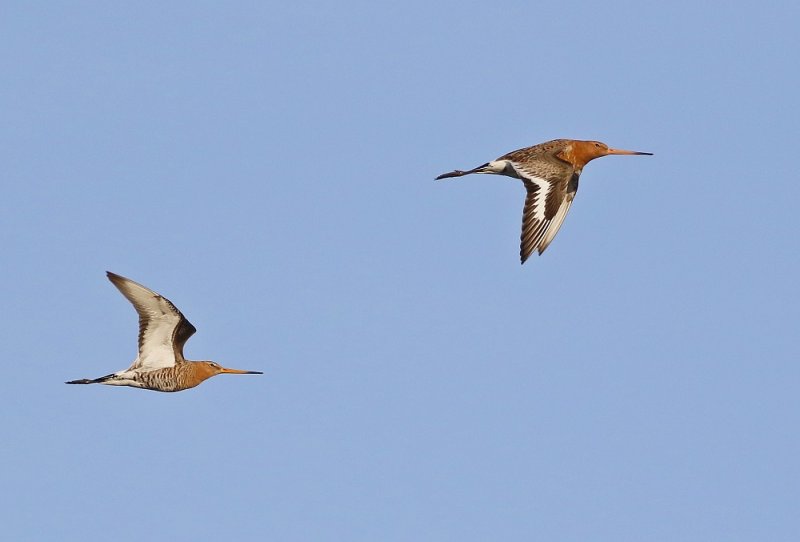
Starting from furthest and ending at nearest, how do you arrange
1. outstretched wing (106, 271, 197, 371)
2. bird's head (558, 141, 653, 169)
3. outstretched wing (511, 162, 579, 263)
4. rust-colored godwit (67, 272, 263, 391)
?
bird's head (558, 141, 653, 169), outstretched wing (511, 162, 579, 263), rust-colored godwit (67, 272, 263, 391), outstretched wing (106, 271, 197, 371)

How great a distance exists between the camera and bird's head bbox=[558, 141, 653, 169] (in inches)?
973

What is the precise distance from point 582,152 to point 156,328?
8307mm

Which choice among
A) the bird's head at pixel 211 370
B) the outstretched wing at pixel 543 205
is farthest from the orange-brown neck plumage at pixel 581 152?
the bird's head at pixel 211 370

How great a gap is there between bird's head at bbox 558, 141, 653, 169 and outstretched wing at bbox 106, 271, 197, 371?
7.34 meters

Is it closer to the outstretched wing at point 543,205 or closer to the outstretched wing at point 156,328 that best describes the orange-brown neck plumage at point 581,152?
the outstretched wing at point 543,205

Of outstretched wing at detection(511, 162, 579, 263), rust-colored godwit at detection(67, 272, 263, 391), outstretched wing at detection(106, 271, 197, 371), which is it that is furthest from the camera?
outstretched wing at detection(511, 162, 579, 263)

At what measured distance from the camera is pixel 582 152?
25094 mm

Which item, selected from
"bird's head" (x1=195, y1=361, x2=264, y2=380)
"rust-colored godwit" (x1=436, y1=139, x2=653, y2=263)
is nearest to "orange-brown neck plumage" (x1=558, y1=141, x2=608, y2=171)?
"rust-colored godwit" (x1=436, y1=139, x2=653, y2=263)

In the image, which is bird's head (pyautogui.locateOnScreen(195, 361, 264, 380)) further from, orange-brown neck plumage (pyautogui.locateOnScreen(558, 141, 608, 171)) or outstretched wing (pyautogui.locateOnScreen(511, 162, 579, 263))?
orange-brown neck plumage (pyautogui.locateOnScreen(558, 141, 608, 171))

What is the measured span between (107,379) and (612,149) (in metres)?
10.3

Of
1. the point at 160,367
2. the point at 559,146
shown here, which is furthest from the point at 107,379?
the point at 559,146

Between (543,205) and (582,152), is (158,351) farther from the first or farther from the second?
(582,152)

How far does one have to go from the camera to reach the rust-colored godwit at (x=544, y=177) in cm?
2317

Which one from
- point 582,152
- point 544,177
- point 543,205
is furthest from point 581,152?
point 543,205
